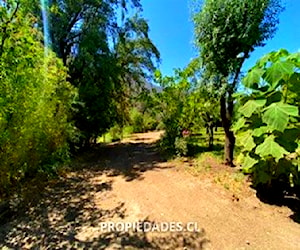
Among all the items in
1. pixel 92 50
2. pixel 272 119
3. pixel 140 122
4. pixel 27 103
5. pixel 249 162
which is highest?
pixel 92 50

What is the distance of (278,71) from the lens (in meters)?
3.56

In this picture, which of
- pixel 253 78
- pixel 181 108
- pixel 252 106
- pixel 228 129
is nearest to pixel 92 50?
pixel 181 108

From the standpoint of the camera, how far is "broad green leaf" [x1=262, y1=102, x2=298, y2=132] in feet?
11.0

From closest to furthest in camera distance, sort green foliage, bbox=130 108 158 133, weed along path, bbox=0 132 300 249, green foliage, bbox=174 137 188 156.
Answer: weed along path, bbox=0 132 300 249
green foliage, bbox=174 137 188 156
green foliage, bbox=130 108 158 133

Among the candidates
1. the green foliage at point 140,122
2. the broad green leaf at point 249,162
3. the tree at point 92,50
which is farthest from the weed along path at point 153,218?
the green foliage at point 140,122

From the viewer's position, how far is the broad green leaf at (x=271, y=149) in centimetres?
341

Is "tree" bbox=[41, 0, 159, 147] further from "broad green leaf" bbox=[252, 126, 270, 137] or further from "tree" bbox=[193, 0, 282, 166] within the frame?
"broad green leaf" bbox=[252, 126, 270, 137]

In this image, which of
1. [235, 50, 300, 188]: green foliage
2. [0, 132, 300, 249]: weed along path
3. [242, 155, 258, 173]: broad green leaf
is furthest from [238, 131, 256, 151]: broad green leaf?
[0, 132, 300, 249]: weed along path

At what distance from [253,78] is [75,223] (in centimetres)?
314

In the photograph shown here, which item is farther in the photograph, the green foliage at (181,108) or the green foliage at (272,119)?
the green foliage at (181,108)

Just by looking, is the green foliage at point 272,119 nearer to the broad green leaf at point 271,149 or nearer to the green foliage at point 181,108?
the broad green leaf at point 271,149

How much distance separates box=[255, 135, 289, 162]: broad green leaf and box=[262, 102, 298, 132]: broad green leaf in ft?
0.82

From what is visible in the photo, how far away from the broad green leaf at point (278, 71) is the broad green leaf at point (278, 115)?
0.31m

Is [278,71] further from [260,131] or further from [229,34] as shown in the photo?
[229,34]
